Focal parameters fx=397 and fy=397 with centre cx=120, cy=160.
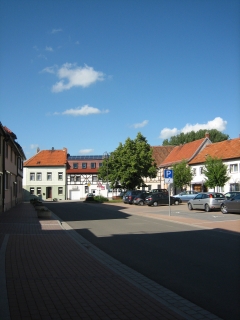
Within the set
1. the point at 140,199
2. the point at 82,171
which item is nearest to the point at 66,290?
the point at 140,199

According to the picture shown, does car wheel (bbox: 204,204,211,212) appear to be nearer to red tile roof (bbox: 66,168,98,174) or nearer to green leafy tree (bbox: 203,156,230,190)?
green leafy tree (bbox: 203,156,230,190)

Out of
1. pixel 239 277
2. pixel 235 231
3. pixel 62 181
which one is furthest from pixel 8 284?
pixel 62 181

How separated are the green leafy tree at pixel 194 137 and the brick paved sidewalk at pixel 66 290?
79.6 meters

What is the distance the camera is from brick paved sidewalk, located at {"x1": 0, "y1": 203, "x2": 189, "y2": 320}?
562cm

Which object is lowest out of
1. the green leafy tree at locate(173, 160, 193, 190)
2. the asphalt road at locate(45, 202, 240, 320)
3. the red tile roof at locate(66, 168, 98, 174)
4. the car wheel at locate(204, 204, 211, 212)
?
the asphalt road at locate(45, 202, 240, 320)

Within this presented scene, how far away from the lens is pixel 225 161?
164 ft

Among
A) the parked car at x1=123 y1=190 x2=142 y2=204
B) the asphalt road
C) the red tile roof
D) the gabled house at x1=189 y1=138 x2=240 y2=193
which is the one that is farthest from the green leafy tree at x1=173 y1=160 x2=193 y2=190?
the asphalt road

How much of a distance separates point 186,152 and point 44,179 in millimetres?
28201

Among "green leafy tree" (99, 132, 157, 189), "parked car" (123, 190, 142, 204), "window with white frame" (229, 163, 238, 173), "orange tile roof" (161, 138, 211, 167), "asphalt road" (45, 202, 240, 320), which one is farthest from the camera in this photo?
"orange tile roof" (161, 138, 211, 167)

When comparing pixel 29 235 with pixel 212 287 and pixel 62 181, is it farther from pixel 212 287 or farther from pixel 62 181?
pixel 62 181

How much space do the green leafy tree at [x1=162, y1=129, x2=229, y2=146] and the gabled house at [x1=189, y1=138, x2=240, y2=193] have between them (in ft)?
96.6

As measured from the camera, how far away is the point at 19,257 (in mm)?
10117

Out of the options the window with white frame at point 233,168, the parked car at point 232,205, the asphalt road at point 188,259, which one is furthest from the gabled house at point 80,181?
the asphalt road at point 188,259

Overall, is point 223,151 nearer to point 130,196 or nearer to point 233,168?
point 233,168
